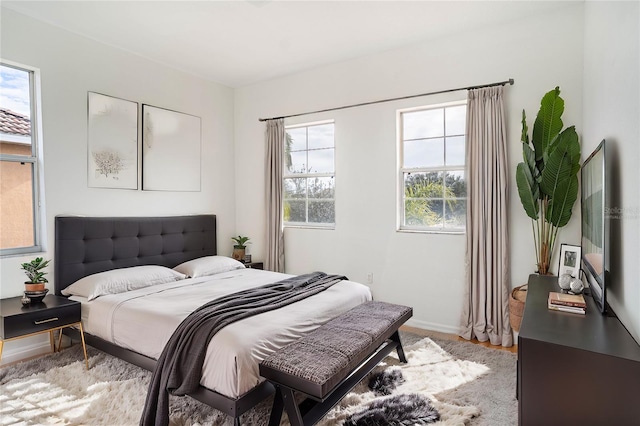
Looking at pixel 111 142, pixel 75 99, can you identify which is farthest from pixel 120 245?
pixel 75 99

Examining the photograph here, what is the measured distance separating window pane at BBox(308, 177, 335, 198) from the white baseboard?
164cm

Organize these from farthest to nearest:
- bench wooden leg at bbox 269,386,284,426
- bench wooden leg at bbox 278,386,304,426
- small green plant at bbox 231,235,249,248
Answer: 1. small green plant at bbox 231,235,249,248
2. bench wooden leg at bbox 269,386,284,426
3. bench wooden leg at bbox 278,386,304,426

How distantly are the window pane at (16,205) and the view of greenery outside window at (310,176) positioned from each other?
8.27ft

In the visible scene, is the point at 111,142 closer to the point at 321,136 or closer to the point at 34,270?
the point at 34,270

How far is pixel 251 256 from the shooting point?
479 centimetres

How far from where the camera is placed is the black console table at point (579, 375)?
1271mm

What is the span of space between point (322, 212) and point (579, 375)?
320 cm

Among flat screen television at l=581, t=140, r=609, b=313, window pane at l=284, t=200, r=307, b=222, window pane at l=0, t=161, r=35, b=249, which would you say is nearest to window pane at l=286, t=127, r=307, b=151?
window pane at l=284, t=200, r=307, b=222

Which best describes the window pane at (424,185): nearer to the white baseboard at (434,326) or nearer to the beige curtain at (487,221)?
the beige curtain at (487,221)

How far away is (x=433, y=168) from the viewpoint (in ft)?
11.9

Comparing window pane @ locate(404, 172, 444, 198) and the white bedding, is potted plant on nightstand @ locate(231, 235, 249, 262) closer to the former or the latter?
the white bedding

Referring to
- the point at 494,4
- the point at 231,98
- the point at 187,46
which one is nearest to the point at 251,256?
the point at 231,98

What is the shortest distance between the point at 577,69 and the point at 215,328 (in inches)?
131

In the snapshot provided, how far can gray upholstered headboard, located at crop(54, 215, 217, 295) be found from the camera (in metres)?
3.14
